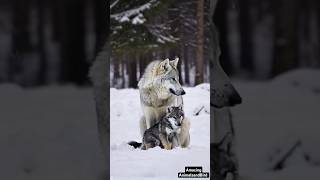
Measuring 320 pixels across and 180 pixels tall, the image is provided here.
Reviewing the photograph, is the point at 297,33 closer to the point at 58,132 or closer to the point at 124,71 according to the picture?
the point at 124,71

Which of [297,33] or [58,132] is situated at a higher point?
[297,33]

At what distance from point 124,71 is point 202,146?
Answer: 0.85 metres

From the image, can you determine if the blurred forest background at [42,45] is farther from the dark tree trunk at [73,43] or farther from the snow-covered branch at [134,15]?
the snow-covered branch at [134,15]

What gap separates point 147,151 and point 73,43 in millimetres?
1050

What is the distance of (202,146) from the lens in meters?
4.58

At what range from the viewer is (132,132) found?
4.64 meters

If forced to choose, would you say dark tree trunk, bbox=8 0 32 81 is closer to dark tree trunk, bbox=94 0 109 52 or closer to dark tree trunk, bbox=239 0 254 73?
dark tree trunk, bbox=94 0 109 52

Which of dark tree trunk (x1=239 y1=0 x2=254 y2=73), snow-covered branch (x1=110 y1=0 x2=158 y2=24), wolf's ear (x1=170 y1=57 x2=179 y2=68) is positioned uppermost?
snow-covered branch (x1=110 y1=0 x2=158 y2=24)

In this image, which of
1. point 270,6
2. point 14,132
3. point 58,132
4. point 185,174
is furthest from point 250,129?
point 14,132

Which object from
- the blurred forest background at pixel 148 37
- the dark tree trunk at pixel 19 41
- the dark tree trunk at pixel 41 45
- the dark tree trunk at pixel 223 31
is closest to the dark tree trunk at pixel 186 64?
the blurred forest background at pixel 148 37

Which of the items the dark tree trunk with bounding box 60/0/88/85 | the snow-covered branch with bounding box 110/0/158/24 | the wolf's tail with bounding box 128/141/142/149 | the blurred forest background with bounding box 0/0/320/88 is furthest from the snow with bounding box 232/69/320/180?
the dark tree trunk with bounding box 60/0/88/85

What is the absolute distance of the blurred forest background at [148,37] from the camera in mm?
4566

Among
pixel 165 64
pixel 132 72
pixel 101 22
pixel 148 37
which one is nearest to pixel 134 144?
pixel 132 72

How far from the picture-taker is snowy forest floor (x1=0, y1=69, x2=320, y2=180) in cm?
462
